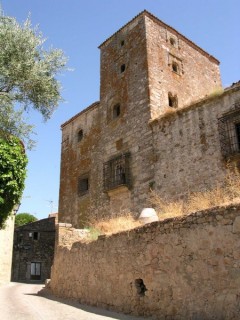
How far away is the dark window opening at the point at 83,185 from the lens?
2155 cm

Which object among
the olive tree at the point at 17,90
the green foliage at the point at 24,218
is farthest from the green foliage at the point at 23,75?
the green foliage at the point at 24,218

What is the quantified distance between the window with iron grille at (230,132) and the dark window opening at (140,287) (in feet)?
24.0

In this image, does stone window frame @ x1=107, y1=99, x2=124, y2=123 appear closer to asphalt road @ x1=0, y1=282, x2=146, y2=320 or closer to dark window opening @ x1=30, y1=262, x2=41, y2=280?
asphalt road @ x1=0, y1=282, x2=146, y2=320

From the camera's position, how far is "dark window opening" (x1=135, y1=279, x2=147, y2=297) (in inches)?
324

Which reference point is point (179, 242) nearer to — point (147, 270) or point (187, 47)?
point (147, 270)

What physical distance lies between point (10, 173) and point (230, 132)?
28.2 ft

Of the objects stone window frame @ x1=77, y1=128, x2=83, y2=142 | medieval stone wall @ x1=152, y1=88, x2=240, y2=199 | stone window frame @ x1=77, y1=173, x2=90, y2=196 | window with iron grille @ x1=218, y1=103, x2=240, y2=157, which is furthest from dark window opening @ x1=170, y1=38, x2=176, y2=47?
stone window frame @ x1=77, y1=173, x2=90, y2=196

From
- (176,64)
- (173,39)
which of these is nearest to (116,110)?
(176,64)

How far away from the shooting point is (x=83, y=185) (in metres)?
21.8

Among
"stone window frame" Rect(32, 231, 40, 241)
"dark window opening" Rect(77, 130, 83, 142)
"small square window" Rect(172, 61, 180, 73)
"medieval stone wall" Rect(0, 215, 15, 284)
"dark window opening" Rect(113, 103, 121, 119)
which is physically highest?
"small square window" Rect(172, 61, 180, 73)

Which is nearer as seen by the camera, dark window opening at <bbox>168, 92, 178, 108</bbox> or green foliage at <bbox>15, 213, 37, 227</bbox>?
dark window opening at <bbox>168, 92, 178, 108</bbox>

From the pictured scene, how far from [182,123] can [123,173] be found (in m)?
4.30

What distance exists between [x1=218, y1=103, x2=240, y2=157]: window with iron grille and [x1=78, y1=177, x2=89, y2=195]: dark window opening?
9659mm

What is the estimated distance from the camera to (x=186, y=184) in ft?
50.6
